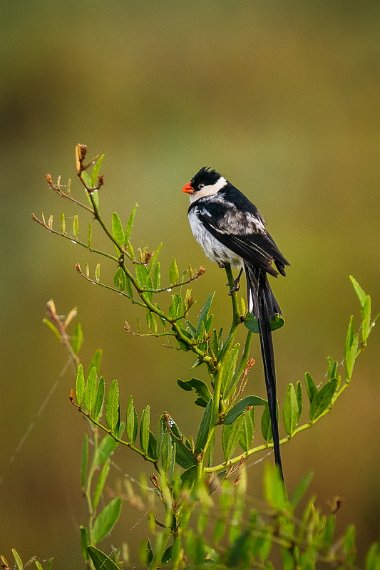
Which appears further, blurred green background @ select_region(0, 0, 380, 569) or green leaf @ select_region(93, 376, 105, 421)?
blurred green background @ select_region(0, 0, 380, 569)

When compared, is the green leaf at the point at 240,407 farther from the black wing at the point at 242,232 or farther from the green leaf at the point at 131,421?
the black wing at the point at 242,232

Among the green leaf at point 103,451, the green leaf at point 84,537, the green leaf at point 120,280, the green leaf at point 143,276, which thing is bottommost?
the green leaf at point 84,537

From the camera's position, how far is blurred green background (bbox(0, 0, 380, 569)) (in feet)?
20.6

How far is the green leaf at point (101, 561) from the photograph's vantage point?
5.57 ft

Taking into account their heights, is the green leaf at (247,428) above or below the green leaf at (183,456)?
above

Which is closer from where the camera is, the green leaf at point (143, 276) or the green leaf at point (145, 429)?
the green leaf at point (145, 429)

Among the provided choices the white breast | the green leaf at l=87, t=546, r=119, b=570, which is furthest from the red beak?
the green leaf at l=87, t=546, r=119, b=570

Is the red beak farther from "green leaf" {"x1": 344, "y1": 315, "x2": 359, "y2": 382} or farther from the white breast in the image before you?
"green leaf" {"x1": 344, "y1": 315, "x2": 359, "y2": 382}

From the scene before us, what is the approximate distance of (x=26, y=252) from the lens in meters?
8.00

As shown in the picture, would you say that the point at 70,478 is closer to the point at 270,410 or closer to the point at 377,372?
the point at 377,372

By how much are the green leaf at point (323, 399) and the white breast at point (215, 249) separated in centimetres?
165

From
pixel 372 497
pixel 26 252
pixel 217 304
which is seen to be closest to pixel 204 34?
pixel 26 252

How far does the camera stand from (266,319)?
268cm

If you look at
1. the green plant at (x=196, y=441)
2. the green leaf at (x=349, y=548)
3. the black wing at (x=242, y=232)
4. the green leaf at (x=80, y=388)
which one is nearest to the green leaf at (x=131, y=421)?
the green plant at (x=196, y=441)
